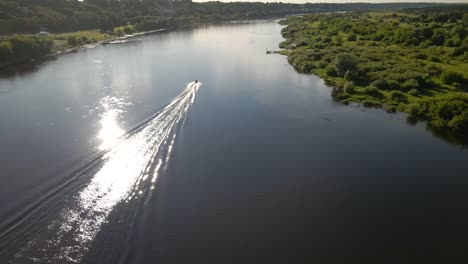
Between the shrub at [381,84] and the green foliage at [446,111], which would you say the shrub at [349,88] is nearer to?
the shrub at [381,84]

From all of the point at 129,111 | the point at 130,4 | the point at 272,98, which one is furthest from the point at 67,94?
the point at 130,4

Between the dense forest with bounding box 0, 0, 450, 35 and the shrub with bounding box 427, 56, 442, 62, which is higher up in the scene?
the dense forest with bounding box 0, 0, 450, 35

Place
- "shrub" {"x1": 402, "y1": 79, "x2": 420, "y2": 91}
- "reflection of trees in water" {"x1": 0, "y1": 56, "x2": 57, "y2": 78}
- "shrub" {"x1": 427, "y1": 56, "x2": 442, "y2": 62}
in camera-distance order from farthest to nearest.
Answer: "reflection of trees in water" {"x1": 0, "y1": 56, "x2": 57, "y2": 78}
"shrub" {"x1": 427, "y1": 56, "x2": 442, "y2": 62}
"shrub" {"x1": 402, "y1": 79, "x2": 420, "y2": 91}

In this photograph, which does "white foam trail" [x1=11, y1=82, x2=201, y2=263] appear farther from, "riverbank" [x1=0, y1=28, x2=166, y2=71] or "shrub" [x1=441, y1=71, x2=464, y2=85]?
"riverbank" [x1=0, y1=28, x2=166, y2=71]

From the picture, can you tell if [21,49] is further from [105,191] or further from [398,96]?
[398,96]

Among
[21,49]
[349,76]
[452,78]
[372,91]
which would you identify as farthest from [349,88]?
[21,49]

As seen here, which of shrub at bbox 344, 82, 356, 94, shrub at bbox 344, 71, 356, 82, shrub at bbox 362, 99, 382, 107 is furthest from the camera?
shrub at bbox 344, 71, 356, 82

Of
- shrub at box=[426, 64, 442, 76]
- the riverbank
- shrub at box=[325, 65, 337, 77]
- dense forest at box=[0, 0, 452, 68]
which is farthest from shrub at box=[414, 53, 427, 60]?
dense forest at box=[0, 0, 452, 68]

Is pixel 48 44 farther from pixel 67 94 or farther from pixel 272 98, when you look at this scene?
pixel 272 98
